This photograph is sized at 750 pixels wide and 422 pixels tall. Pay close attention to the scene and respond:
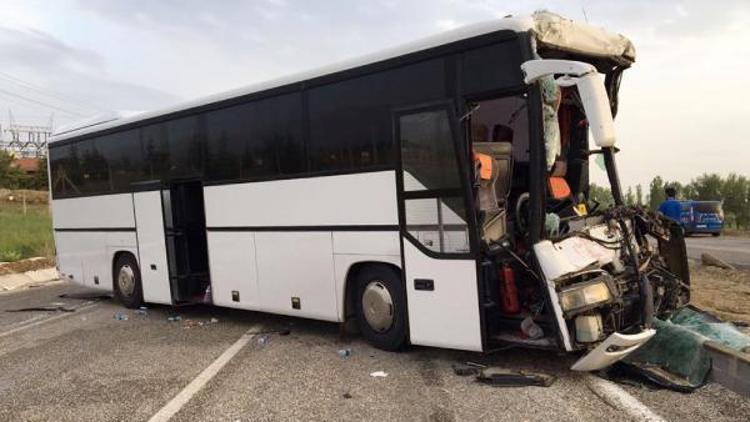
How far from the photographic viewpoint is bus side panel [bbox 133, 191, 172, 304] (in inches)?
396

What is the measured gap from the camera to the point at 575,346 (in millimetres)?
5375

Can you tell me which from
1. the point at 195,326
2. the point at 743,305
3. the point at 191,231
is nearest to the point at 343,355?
the point at 195,326

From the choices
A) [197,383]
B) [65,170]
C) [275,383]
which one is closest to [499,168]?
[275,383]

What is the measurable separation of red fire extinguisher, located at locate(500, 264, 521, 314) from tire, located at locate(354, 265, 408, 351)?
1.09 meters

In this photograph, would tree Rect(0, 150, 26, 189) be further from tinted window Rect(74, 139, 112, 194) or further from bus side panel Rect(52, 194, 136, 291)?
tinted window Rect(74, 139, 112, 194)

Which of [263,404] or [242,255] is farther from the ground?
[242,255]

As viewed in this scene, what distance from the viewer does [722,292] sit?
10148mm

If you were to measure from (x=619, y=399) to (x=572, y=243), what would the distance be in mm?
1381

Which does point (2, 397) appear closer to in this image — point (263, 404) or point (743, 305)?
point (263, 404)

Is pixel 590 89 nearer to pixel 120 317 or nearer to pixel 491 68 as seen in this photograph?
pixel 491 68

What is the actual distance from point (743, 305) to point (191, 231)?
8.29m

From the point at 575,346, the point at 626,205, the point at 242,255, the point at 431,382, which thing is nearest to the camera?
the point at 575,346

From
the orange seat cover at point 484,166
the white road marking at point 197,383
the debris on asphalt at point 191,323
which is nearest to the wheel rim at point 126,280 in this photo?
the debris on asphalt at point 191,323

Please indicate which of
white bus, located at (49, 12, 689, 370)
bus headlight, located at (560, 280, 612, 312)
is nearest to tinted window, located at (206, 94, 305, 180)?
white bus, located at (49, 12, 689, 370)
